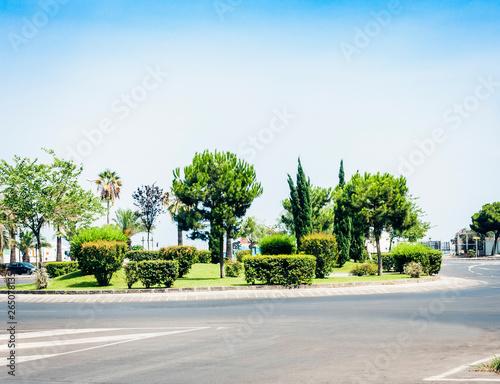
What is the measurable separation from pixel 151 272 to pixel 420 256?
1539 cm

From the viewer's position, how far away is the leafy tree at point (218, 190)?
97.6 feet

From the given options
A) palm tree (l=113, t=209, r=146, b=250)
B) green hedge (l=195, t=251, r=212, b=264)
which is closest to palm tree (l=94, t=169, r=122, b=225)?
palm tree (l=113, t=209, r=146, b=250)

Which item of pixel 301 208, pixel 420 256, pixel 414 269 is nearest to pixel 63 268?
pixel 301 208

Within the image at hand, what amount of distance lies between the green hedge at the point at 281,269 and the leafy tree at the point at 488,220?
76.3m

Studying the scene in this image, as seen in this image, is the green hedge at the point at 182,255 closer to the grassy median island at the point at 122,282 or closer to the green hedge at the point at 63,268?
the grassy median island at the point at 122,282

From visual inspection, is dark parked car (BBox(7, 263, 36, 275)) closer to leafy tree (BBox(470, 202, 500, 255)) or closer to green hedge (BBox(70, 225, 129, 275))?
green hedge (BBox(70, 225, 129, 275))

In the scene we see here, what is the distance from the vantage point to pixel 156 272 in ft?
76.7

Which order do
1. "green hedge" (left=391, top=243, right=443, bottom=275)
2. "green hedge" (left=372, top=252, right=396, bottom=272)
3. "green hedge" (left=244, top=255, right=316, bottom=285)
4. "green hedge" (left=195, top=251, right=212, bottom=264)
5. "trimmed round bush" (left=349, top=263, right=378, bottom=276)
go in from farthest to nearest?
"green hedge" (left=195, top=251, right=212, bottom=264)
"green hedge" (left=372, top=252, right=396, bottom=272)
"trimmed round bush" (left=349, top=263, right=378, bottom=276)
"green hedge" (left=391, top=243, right=443, bottom=275)
"green hedge" (left=244, top=255, right=316, bottom=285)

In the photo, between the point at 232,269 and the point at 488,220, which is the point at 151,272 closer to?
the point at 232,269

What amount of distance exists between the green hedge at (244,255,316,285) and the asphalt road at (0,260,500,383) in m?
6.77

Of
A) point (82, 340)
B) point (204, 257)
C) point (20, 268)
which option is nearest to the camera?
point (82, 340)

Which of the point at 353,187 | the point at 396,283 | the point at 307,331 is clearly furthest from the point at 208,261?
the point at 307,331

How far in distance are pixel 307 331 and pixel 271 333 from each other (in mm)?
811

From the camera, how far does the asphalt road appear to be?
7277mm
